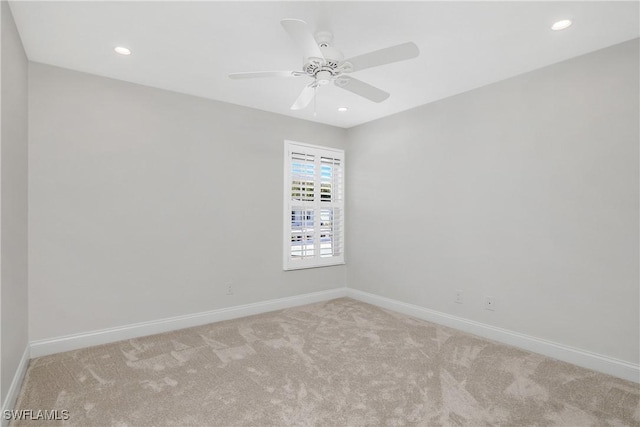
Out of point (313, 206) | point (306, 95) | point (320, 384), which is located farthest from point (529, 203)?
point (313, 206)

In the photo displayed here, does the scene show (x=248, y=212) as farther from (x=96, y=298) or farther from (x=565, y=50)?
(x=565, y=50)

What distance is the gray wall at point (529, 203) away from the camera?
95.8 inches

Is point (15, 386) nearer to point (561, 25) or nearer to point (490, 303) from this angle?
point (490, 303)

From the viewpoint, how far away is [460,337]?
10.3 ft

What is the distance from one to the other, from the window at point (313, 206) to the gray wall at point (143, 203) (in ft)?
0.46

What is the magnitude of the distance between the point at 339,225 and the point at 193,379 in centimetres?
278

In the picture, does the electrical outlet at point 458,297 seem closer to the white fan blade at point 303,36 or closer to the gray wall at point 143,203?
the gray wall at point 143,203

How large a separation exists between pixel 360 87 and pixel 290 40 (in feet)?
1.94

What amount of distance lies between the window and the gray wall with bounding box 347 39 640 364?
0.76 m

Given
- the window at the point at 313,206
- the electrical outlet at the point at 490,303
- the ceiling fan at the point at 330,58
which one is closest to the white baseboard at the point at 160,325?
the window at the point at 313,206

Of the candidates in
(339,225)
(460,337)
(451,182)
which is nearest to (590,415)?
(460,337)

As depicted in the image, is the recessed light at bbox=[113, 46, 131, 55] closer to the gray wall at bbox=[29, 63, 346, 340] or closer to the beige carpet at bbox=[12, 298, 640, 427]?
the gray wall at bbox=[29, 63, 346, 340]

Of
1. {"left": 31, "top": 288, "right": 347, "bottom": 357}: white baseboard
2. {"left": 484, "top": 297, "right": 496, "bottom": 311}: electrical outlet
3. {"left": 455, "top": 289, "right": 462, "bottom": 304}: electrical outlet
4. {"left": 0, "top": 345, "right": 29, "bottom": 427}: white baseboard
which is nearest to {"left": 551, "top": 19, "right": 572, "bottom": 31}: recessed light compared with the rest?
{"left": 484, "top": 297, "right": 496, "bottom": 311}: electrical outlet

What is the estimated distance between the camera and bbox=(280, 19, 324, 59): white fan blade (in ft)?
5.43
